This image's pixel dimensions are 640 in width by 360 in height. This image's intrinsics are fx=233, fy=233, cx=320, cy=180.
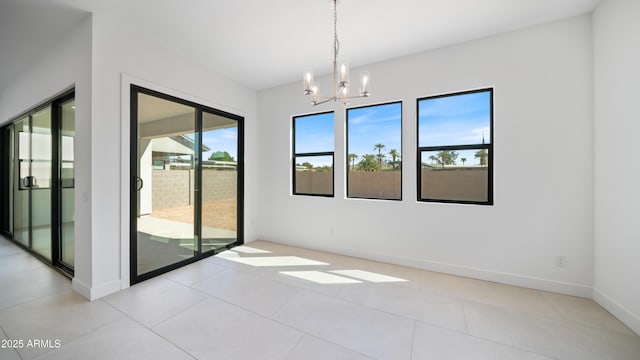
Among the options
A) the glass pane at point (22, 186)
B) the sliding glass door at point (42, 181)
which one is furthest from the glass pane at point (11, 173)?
the glass pane at point (22, 186)

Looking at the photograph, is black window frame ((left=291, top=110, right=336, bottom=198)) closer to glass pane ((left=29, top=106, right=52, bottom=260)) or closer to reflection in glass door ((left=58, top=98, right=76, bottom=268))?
reflection in glass door ((left=58, top=98, right=76, bottom=268))

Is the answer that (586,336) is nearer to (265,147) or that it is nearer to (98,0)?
(265,147)

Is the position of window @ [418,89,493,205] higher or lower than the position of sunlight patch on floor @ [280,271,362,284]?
higher

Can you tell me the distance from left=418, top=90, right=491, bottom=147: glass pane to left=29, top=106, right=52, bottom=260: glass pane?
5286 millimetres

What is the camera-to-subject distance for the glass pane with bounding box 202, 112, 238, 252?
11.8 ft

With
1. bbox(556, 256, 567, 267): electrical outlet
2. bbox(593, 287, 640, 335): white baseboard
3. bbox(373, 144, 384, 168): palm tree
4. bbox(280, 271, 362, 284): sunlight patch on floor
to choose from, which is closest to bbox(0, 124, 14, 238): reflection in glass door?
bbox(280, 271, 362, 284): sunlight patch on floor

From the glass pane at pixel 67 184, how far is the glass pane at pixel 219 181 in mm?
1500

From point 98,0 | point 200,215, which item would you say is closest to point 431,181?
point 200,215

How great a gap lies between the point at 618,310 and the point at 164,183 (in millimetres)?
4924

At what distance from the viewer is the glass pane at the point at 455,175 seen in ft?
9.57

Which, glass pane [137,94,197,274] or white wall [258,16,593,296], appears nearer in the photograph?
white wall [258,16,593,296]

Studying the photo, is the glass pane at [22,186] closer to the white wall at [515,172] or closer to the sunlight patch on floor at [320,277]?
the sunlight patch on floor at [320,277]

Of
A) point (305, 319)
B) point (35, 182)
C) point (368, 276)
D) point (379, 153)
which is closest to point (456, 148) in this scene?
point (379, 153)

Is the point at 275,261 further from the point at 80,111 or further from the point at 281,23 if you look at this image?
the point at 281,23
